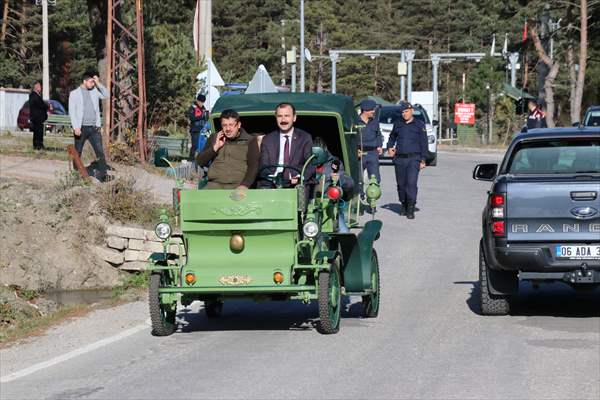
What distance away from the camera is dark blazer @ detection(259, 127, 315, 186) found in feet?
41.9

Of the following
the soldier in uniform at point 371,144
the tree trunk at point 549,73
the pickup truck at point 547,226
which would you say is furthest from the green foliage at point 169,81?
the pickup truck at point 547,226

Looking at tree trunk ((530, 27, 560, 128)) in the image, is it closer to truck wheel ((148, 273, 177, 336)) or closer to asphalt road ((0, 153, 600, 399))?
asphalt road ((0, 153, 600, 399))

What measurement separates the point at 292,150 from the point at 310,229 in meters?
Result: 1.32

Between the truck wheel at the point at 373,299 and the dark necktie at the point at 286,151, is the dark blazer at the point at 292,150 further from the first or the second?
the truck wheel at the point at 373,299

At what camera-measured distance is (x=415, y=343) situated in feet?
37.9

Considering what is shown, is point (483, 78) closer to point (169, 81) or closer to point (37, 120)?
A: point (169, 81)

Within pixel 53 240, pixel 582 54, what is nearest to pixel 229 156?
pixel 53 240

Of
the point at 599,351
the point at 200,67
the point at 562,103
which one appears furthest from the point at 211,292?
the point at 562,103

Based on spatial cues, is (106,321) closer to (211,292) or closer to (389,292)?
(211,292)

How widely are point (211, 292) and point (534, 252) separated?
3.16m

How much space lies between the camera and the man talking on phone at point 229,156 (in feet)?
41.2

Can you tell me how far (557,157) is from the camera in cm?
1324

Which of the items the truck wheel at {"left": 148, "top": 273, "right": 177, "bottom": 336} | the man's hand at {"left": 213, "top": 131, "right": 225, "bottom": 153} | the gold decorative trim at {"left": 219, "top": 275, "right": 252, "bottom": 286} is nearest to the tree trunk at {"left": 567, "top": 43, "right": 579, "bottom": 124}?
the man's hand at {"left": 213, "top": 131, "right": 225, "bottom": 153}

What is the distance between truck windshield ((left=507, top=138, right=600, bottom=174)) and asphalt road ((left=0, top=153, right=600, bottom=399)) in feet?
4.87
